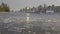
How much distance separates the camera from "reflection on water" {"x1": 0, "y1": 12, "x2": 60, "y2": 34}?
1947 millimetres

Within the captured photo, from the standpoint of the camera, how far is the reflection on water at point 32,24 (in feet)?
6.39

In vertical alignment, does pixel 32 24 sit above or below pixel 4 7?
below

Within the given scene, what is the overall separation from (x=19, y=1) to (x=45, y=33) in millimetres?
984

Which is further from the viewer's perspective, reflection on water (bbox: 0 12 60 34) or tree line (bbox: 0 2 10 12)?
tree line (bbox: 0 2 10 12)

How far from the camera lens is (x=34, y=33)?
6.13 feet

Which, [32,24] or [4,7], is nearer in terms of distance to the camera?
[32,24]

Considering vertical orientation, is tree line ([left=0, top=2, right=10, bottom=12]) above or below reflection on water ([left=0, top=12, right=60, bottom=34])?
above

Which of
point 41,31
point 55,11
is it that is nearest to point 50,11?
point 55,11

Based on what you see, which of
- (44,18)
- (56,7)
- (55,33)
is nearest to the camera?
(55,33)

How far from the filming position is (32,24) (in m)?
2.39

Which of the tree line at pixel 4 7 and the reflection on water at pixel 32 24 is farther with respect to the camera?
the tree line at pixel 4 7

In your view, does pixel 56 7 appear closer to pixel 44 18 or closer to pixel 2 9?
pixel 44 18

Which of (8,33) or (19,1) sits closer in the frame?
(8,33)

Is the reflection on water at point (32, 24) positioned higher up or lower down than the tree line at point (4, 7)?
lower down
